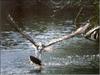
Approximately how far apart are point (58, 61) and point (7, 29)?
15.6 metres

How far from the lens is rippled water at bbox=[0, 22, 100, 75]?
24344 millimetres

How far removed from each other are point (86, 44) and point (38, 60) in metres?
7.27

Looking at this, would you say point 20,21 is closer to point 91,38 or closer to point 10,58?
point 91,38

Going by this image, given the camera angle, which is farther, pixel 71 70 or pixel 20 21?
pixel 20 21

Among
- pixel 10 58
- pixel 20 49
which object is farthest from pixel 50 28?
pixel 10 58

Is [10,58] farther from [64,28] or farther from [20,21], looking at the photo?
[20,21]

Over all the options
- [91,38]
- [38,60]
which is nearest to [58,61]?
[38,60]

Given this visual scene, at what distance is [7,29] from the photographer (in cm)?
4088

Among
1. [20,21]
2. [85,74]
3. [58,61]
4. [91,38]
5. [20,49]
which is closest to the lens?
[85,74]

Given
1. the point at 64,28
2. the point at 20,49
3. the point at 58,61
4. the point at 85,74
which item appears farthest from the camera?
the point at 64,28

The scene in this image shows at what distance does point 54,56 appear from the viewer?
89.6ft

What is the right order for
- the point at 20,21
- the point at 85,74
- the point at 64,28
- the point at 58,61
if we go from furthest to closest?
the point at 20,21, the point at 64,28, the point at 58,61, the point at 85,74

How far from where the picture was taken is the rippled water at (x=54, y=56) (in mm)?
24344

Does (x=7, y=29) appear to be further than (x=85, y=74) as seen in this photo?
Yes
